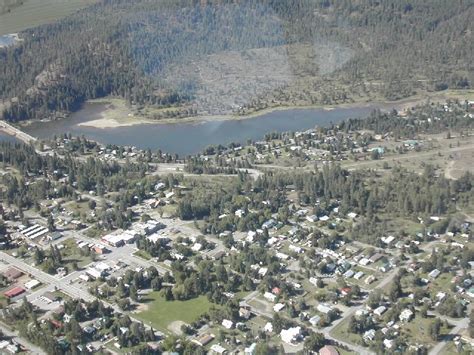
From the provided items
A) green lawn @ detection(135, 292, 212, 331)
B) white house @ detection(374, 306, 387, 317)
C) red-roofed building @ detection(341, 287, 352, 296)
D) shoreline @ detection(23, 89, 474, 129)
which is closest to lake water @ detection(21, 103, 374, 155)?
shoreline @ detection(23, 89, 474, 129)

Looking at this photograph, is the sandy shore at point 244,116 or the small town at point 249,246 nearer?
the small town at point 249,246

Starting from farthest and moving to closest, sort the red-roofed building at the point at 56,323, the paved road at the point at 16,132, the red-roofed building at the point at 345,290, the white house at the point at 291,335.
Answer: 1. the paved road at the point at 16,132
2. the red-roofed building at the point at 345,290
3. the red-roofed building at the point at 56,323
4. the white house at the point at 291,335

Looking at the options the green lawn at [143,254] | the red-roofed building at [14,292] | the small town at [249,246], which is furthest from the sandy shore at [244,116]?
the red-roofed building at [14,292]

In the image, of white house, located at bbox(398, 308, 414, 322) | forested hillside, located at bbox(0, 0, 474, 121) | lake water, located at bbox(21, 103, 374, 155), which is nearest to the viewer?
white house, located at bbox(398, 308, 414, 322)

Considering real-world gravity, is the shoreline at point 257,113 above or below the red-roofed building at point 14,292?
above

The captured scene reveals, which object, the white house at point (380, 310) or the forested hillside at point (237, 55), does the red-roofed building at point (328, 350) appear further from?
the forested hillside at point (237, 55)

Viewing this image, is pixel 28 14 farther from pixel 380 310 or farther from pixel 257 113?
pixel 380 310

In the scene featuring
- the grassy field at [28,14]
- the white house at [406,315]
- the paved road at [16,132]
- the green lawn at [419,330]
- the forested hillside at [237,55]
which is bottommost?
the green lawn at [419,330]

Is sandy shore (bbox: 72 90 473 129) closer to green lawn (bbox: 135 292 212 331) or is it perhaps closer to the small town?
the small town
